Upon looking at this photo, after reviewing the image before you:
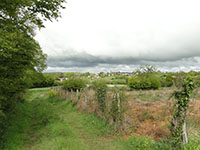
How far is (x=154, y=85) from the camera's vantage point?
3014 centimetres

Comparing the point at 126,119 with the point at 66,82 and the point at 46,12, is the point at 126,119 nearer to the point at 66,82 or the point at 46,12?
the point at 46,12

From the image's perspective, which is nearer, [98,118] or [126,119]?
[126,119]

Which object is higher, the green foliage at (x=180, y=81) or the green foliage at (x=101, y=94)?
the green foliage at (x=180, y=81)

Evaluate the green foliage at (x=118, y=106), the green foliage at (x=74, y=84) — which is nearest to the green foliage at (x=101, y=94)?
the green foliage at (x=118, y=106)

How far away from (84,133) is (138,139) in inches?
124

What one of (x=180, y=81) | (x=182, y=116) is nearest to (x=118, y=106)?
(x=182, y=116)

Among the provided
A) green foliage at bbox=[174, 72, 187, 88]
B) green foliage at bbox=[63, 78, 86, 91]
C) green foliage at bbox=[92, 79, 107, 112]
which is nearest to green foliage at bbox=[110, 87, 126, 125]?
green foliage at bbox=[92, 79, 107, 112]

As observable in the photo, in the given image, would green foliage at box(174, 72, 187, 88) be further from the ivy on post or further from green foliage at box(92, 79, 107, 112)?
green foliage at box(92, 79, 107, 112)

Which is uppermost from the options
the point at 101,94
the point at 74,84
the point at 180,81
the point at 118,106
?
the point at 180,81

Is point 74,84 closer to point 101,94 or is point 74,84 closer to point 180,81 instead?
point 101,94

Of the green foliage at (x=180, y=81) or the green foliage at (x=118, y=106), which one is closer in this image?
the green foliage at (x=180, y=81)

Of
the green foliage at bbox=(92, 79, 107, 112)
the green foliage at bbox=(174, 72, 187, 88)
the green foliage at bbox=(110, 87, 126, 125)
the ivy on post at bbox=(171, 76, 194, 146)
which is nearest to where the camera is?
the ivy on post at bbox=(171, 76, 194, 146)

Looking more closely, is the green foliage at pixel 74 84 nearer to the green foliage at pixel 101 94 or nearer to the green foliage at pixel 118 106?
the green foliage at pixel 101 94

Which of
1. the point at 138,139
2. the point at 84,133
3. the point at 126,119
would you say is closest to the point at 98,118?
the point at 84,133
